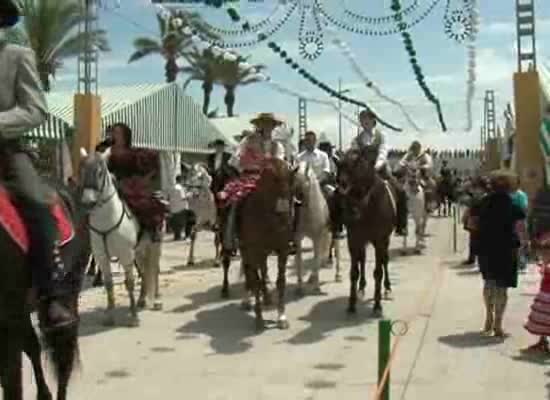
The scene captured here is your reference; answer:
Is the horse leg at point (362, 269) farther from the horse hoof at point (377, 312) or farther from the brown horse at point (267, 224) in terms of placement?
the brown horse at point (267, 224)

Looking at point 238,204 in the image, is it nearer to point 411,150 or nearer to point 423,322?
point 423,322

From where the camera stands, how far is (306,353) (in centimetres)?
832

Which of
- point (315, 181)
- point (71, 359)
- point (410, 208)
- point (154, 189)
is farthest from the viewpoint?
point (410, 208)

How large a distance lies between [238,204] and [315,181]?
2.45m

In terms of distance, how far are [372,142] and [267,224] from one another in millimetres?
2103

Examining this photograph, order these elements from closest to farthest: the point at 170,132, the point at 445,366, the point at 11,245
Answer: the point at 11,245 → the point at 445,366 → the point at 170,132

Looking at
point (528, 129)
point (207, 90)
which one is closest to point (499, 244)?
point (528, 129)

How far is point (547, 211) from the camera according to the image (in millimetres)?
15211

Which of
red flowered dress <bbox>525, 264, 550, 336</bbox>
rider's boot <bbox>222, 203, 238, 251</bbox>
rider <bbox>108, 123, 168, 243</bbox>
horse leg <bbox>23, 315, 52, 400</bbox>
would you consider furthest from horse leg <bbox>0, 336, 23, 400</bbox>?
rider <bbox>108, 123, 168, 243</bbox>

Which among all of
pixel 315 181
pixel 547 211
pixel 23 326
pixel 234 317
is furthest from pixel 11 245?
pixel 547 211

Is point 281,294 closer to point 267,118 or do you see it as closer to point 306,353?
point 306,353

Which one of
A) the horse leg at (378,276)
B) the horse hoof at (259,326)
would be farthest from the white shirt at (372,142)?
the horse hoof at (259,326)

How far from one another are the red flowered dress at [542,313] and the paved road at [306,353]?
0.33m

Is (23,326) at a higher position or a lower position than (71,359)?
higher
